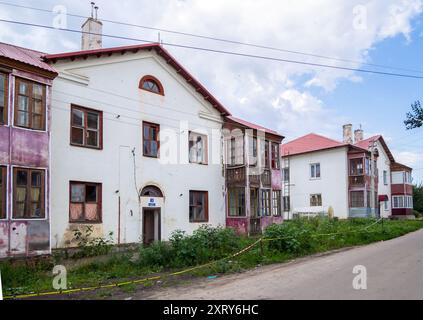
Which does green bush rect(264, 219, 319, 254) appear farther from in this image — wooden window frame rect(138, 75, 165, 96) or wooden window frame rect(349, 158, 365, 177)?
wooden window frame rect(349, 158, 365, 177)

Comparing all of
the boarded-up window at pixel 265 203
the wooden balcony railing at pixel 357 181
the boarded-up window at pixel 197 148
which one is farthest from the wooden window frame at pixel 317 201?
the boarded-up window at pixel 197 148

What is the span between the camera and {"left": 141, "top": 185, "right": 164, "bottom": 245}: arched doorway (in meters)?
19.7

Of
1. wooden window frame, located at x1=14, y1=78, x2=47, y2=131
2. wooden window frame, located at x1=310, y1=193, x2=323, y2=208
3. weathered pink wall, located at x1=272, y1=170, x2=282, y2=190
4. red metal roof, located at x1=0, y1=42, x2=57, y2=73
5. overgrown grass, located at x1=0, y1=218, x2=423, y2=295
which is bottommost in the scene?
overgrown grass, located at x1=0, y1=218, x2=423, y2=295

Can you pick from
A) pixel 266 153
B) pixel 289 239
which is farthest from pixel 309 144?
pixel 289 239

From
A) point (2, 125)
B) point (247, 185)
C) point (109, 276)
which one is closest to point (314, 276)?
point (109, 276)

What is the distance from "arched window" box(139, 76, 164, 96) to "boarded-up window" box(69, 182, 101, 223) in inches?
213

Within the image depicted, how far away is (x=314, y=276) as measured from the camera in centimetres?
1179

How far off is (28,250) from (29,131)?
397 centimetres

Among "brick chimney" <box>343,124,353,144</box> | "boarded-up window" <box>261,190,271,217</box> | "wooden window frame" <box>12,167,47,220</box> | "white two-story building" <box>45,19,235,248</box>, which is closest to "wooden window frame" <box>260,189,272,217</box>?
"boarded-up window" <box>261,190,271,217</box>

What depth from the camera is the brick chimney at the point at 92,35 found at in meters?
19.4

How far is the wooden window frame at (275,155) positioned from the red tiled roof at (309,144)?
1314 centimetres

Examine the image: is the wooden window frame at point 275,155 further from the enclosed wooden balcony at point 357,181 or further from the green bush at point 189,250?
the enclosed wooden balcony at point 357,181
